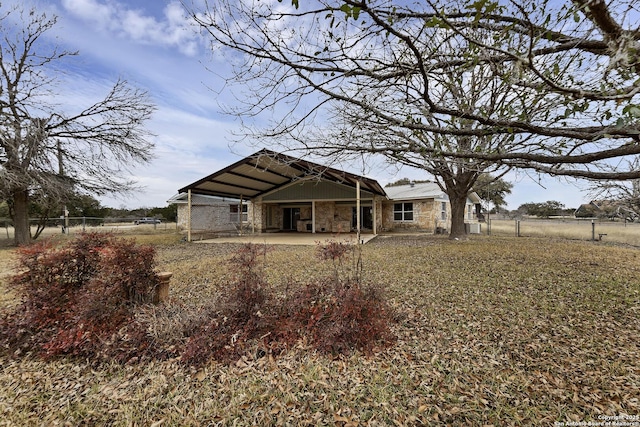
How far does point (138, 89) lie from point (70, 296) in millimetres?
12655

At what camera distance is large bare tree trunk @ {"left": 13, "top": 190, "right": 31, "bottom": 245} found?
41.0ft

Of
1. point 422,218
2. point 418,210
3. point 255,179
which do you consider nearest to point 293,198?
point 255,179

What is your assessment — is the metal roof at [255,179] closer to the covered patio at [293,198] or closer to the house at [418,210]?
the covered patio at [293,198]

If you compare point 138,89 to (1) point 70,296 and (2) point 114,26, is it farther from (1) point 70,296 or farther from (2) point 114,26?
(1) point 70,296

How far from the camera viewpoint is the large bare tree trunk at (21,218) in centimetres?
1249

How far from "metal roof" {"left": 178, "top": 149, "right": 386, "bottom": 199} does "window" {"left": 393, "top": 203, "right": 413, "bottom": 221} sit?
260 centimetres

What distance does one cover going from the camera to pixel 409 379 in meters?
2.79

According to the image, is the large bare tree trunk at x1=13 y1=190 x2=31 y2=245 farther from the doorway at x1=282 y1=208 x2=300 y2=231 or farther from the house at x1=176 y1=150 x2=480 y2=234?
the doorway at x1=282 y1=208 x2=300 y2=231

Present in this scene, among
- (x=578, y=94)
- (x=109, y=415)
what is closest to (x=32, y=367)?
(x=109, y=415)

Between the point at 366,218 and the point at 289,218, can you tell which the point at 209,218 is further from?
the point at 366,218

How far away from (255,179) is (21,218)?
10.1m

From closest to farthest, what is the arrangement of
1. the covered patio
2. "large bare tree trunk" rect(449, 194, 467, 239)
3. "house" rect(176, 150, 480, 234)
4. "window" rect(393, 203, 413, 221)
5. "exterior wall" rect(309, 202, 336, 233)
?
"large bare tree trunk" rect(449, 194, 467, 239)
the covered patio
"house" rect(176, 150, 480, 234)
"window" rect(393, 203, 413, 221)
"exterior wall" rect(309, 202, 336, 233)

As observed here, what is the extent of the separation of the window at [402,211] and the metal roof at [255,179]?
2602 mm

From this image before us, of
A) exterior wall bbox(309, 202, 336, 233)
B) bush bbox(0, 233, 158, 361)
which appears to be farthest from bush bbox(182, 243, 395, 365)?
exterior wall bbox(309, 202, 336, 233)
